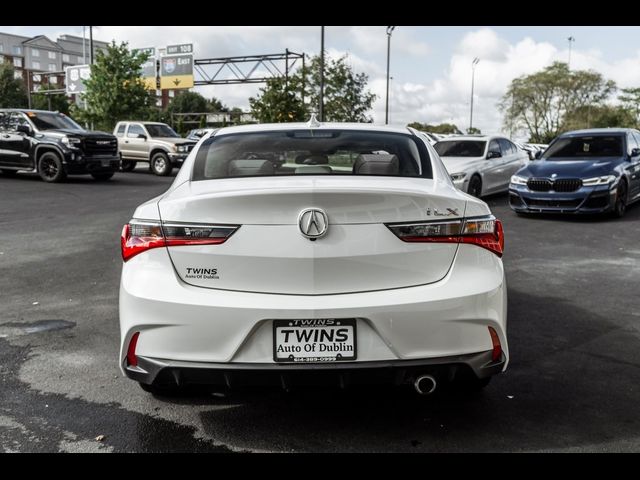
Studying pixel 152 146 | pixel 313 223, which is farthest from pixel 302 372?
pixel 152 146

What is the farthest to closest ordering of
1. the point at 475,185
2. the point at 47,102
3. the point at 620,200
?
the point at 47,102, the point at 475,185, the point at 620,200

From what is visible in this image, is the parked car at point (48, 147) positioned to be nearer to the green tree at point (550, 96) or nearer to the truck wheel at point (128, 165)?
the truck wheel at point (128, 165)

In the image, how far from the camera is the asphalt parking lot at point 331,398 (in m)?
3.42

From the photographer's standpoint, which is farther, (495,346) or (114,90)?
(114,90)

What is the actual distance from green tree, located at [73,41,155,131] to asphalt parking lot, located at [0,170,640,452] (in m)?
31.3

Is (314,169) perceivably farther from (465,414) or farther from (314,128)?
(465,414)

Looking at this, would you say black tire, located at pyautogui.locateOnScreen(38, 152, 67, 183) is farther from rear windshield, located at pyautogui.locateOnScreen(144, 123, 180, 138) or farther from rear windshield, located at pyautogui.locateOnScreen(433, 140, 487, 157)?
rear windshield, located at pyautogui.locateOnScreen(433, 140, 487, 157)

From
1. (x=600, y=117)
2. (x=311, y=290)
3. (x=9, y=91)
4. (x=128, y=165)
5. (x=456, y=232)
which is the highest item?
(x=9, y=91)

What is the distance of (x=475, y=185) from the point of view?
14.9 metres

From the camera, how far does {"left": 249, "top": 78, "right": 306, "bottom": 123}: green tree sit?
39.2m

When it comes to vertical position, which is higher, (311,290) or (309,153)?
(309,153)

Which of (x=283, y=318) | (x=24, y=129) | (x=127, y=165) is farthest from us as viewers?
(x=127, y=165)

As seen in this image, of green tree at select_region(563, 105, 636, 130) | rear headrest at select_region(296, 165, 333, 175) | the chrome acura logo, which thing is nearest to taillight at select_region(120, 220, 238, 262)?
the chrome acura logo

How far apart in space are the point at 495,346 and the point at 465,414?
635 mm
